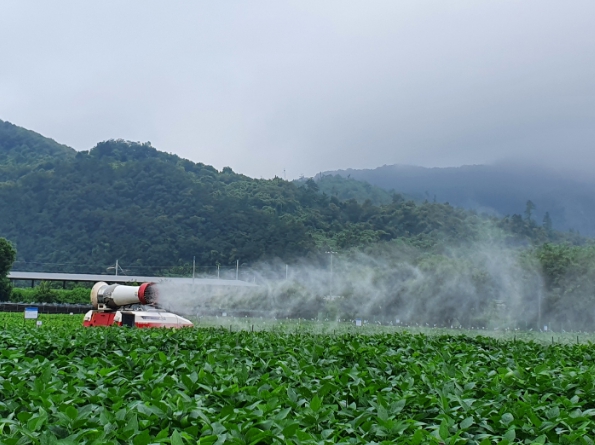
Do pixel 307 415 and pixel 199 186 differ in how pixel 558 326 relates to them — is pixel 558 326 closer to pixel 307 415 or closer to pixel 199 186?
pixel 307 415

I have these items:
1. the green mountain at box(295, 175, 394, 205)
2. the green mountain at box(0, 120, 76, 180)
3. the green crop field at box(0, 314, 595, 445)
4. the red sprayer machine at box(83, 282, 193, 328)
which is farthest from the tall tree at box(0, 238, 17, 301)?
the green mountain at box(295, 175, 394, 205)

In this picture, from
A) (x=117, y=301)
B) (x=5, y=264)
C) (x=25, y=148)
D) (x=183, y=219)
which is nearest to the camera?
(x=117, y=301)

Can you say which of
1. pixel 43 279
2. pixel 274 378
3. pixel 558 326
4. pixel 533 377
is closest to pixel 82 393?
pixel 274 378

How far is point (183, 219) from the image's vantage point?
7756cm

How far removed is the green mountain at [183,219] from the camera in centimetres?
5434

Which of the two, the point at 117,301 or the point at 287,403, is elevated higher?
the point at 287,403

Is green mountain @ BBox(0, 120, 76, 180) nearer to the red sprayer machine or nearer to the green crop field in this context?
the red sprayer machine

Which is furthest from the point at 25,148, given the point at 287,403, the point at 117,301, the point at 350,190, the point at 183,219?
the point at 287,403

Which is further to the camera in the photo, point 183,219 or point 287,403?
point 183,219

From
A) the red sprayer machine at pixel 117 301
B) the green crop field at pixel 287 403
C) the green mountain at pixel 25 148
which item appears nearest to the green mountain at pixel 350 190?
the green mountain at pixel 25 148

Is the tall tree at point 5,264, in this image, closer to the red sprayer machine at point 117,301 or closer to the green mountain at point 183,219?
the green mountain at point 183,219

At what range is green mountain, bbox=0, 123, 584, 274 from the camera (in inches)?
2140

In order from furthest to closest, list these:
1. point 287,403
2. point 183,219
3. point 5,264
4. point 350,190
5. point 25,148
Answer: point 25,148 < point 350,190 < point 183,219 < point 5,264 < point 287,403

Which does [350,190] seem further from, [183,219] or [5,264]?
[5,264]
